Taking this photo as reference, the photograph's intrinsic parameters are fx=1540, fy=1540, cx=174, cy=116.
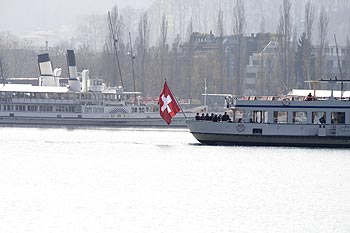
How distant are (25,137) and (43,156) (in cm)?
2085

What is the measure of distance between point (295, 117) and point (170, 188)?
27432 millimetres

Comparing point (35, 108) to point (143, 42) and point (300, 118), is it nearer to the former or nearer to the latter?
point (143, 42)

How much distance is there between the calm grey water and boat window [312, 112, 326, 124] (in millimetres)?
2867

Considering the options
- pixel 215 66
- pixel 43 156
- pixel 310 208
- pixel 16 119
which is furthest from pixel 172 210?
pixel 215 66

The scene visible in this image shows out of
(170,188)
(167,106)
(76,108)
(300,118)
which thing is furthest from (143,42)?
(170,188)

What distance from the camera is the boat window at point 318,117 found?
9125 centimetres

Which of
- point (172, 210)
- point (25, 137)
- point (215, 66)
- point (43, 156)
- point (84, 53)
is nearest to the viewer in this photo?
point (172, 210)

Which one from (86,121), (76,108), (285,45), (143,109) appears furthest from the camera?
(285,45)

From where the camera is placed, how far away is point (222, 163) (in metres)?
79.1

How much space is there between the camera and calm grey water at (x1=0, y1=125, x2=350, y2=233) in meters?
55.0

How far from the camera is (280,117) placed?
91.9m

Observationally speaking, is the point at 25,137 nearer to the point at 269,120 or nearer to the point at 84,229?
the point at 269,120

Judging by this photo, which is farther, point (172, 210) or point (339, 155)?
point (339, 155)

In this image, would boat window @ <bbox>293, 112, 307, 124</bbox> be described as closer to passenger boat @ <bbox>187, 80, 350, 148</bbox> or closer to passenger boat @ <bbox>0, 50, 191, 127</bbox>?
passenger boat @ <bbox>187, 80, 350, 148</bbox>
